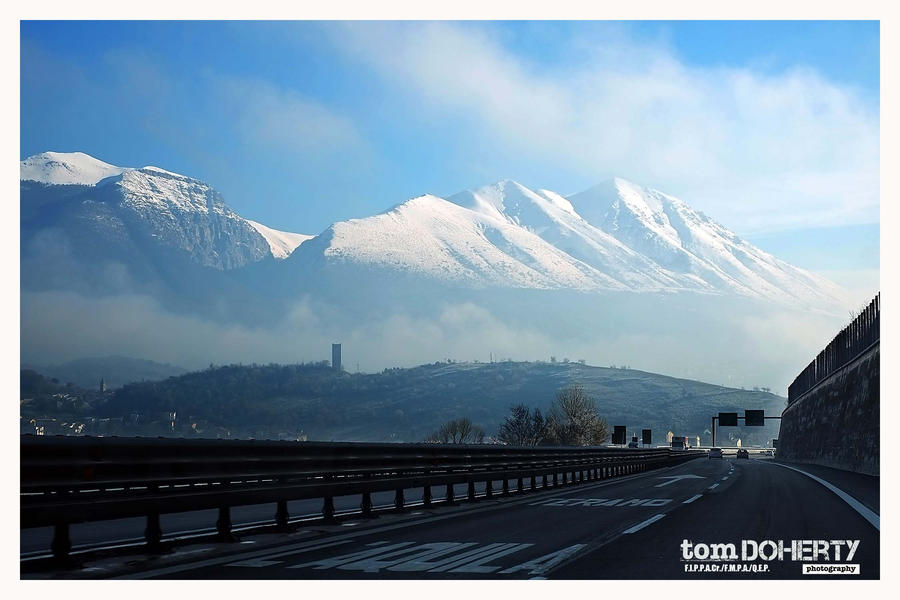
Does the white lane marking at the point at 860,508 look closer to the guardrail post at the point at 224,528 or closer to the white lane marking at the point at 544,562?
the white lane marking at the point at 544,562

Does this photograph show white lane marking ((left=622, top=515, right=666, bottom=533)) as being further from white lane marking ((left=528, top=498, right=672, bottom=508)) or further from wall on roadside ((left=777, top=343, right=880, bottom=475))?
wall on roadside ((left=777, top=343, right=880, bottom=475))

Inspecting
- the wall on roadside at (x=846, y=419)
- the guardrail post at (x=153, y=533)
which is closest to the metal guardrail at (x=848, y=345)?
the wall on roadside at (x=846, y=419)

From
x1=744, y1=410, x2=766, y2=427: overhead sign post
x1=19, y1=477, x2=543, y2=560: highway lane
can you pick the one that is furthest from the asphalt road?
x1=744, y1=410, x2=766, y2=427: overhead sign post

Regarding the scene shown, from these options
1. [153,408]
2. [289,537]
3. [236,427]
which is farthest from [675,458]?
[236,427]

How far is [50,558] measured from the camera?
9.27 meters

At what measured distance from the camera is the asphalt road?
8.83 metres

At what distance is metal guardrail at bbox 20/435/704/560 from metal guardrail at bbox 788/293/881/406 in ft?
58.1

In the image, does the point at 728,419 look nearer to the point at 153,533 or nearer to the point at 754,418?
the point at 754,418

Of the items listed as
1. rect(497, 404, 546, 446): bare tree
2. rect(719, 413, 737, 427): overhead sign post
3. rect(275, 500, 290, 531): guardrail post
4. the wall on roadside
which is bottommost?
rect(497, 404, 546, 446): bare tree

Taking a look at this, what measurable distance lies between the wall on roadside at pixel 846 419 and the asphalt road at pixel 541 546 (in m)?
21.9

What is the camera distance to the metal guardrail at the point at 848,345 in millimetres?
42906

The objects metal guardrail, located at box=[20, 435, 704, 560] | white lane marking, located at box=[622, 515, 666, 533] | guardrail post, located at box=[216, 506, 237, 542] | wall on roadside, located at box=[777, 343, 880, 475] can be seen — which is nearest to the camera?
metal guardrail, located at box=[20, 435, 704, 560]

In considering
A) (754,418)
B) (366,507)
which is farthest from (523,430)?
(366,507)
